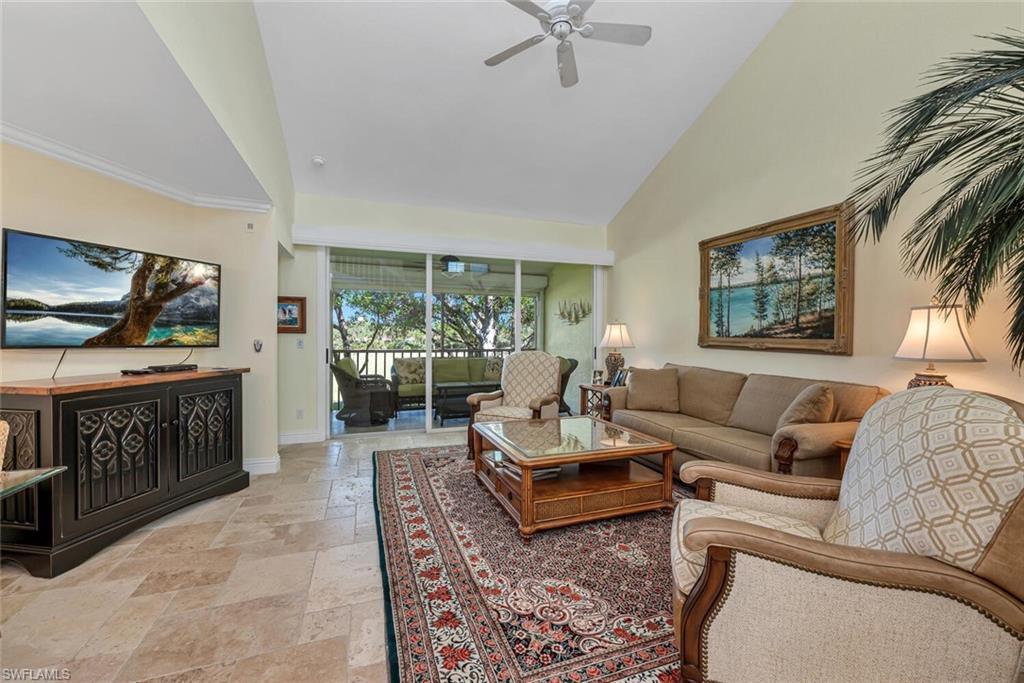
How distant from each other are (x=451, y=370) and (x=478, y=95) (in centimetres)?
298

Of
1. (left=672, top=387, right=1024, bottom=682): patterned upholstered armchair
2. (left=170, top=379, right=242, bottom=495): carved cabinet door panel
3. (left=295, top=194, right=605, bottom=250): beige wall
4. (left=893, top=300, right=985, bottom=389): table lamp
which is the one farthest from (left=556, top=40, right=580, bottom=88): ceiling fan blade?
(left=170, top=379, right=242, bottom=495): carved cabinet door panel

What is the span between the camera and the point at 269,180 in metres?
3.19

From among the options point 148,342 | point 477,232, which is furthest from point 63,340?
point 477,232

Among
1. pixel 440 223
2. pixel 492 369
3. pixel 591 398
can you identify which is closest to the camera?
pixel 440 223

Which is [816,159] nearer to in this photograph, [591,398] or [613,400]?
[613,400]

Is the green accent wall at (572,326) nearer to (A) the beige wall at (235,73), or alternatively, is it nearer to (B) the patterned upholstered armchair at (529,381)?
(B) the patterned upholstered armchair at (529,381)

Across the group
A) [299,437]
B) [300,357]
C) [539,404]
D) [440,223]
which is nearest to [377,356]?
[300,357]

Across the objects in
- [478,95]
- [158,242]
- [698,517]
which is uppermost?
[478,95]

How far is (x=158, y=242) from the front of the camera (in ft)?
9.71

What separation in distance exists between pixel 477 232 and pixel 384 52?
217 centimetres

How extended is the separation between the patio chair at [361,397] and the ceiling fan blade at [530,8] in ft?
12.2

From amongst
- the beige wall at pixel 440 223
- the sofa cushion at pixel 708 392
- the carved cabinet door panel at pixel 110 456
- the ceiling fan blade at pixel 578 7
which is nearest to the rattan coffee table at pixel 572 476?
the sofa cushion at pixel 708 392

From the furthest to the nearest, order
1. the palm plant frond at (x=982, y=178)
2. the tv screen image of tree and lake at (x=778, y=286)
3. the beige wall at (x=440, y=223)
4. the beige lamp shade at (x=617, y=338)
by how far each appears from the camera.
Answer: the beige lamp shade at (x=617, y=338)
the beige wall at (x=440, y=223)
the tv screen image of tree and lake at (x=778, y=286)
the palm plant frond at (x=982, y=178)

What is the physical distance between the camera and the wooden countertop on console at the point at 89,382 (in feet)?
6.47
